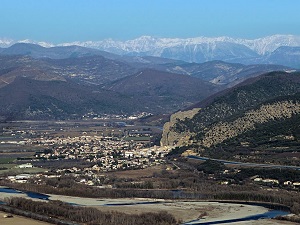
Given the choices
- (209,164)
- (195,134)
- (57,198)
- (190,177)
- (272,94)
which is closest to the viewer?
(57,198)

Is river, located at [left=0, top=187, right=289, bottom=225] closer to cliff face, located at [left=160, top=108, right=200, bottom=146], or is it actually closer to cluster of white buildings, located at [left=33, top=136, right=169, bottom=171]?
cluster of white buildings, located at [left=33, top=136, right=169, bottom=171]

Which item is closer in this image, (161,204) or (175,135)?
(161,204)

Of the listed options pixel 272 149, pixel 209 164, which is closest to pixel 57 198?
pixel 209 164

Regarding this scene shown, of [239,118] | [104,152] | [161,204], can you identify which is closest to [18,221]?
[161,204]

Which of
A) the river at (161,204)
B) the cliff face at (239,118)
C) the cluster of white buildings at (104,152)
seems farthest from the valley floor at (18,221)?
the cliff face at (239,118)

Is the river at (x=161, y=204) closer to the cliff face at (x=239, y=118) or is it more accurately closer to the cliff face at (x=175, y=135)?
the cliff face at (x=239, y=118)

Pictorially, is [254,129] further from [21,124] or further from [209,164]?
[21,124]

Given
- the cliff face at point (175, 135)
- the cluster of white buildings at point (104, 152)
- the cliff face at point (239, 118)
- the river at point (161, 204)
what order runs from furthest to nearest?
the cliff face at point (175, 135) → the cliff face at point (239, 118) → the cluster of white buildings at point (104, 152) → the river at point (161, 204)

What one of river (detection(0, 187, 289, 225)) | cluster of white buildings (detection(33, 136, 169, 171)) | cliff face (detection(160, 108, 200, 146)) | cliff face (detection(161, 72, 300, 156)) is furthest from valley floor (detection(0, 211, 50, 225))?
cliff face (detection(160, 108, 200, 146))

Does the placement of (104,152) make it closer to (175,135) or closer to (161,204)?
(175,135)
